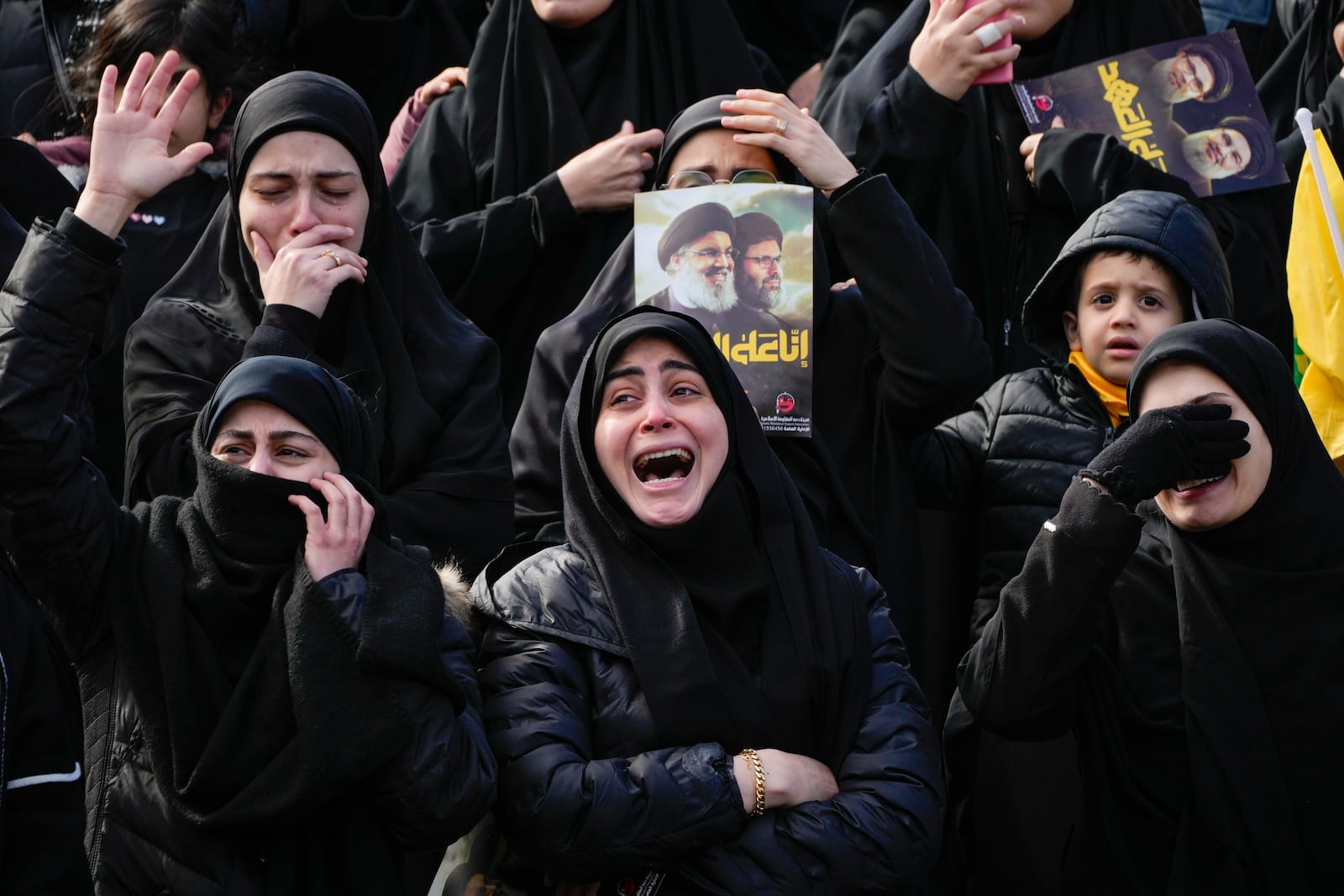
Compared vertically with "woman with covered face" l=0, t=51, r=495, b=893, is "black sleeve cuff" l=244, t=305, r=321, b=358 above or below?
above

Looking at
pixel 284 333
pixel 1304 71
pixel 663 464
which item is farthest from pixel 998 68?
pixel 284 333

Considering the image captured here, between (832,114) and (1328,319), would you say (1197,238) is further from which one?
(832,114)

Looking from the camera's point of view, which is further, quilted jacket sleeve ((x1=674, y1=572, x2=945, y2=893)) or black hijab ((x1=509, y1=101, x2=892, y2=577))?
black hijab ((x1=509, y1=101, x2=892, y2=577))

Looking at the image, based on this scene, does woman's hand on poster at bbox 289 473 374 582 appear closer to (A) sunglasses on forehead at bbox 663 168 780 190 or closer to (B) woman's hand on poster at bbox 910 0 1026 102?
(A) sunglasses on forehead at bbox 663 168 780 190

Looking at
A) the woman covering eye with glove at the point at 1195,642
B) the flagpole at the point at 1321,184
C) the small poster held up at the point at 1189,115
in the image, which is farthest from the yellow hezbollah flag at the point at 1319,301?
the woman covering eye with glove at the point at 1195,642

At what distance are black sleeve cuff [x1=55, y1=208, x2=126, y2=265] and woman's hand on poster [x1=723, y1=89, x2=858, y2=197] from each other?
172cm

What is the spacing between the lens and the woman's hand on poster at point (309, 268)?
14.3 feet

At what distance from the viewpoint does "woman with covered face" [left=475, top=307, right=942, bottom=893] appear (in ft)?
11.4

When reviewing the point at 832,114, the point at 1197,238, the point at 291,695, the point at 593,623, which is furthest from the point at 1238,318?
the point at 291,695

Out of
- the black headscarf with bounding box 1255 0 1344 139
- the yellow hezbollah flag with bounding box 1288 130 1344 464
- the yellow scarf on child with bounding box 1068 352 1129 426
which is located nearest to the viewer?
the yellow scarf on child with bounding box 1068 352 1129 426

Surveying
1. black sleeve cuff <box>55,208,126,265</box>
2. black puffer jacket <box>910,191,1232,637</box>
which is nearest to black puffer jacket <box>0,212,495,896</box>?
black sleeve cuff <box>55,208,126,265</box>

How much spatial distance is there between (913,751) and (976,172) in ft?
8.36

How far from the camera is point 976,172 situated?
5.70 metres

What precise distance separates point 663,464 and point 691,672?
49 cm
